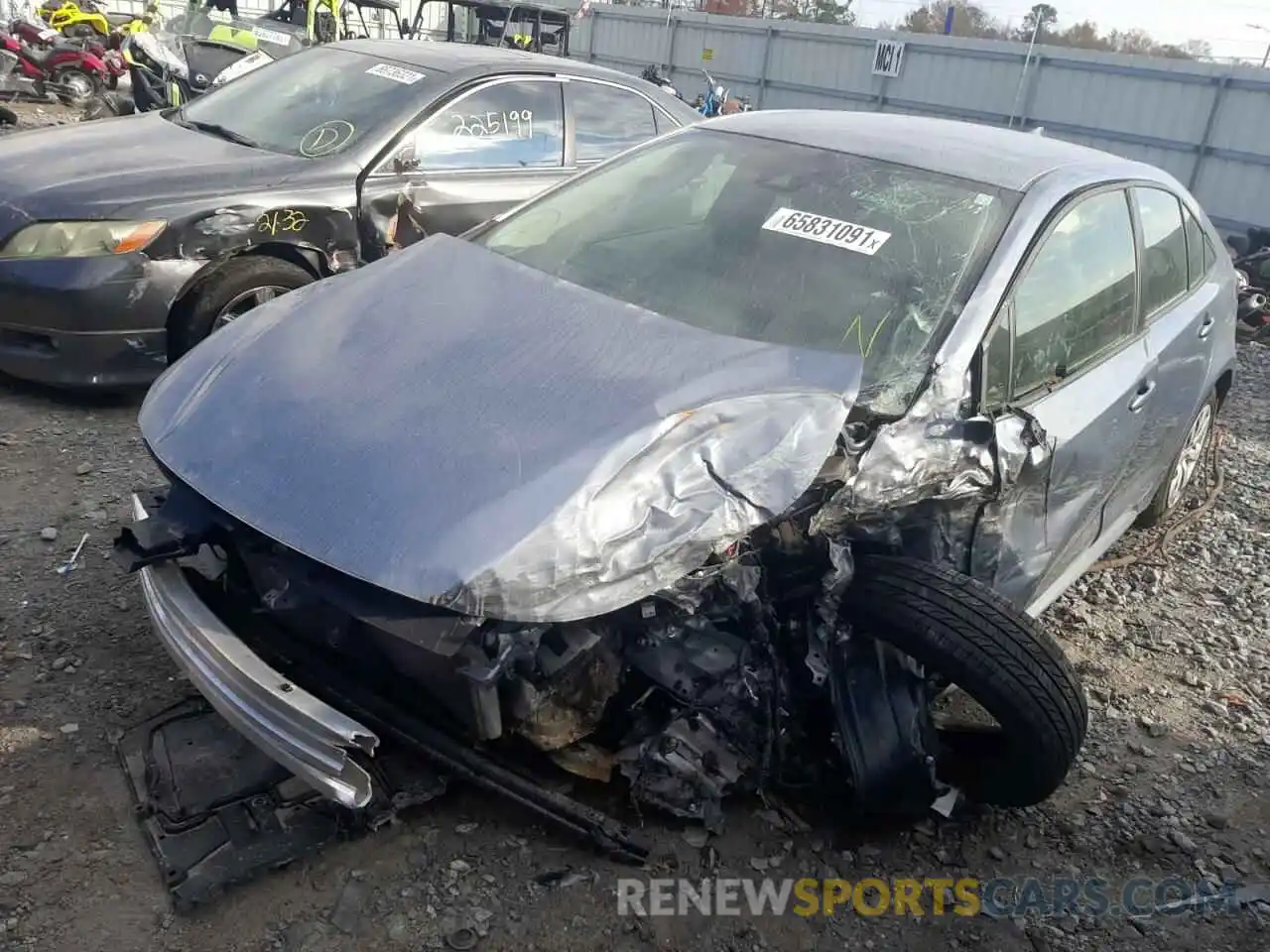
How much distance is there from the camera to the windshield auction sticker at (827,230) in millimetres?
2939

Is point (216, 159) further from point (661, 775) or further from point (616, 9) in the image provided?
point (616, 9)

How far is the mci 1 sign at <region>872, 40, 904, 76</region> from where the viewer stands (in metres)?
16.2

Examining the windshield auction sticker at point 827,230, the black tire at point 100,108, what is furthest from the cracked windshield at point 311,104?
the black tire at point 100,108

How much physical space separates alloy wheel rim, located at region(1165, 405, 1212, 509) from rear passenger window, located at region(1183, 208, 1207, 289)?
0.64 metres

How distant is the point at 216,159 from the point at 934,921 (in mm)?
4222

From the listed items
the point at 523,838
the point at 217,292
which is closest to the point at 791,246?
the point at 523,838

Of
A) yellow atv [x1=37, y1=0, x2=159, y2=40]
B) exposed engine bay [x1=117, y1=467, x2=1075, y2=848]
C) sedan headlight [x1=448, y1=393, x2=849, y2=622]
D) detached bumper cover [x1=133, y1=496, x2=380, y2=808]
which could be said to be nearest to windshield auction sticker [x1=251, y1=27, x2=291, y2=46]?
yellow atv [x1=37, y1=0, x2=159, y2=40]

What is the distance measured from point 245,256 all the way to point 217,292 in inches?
9.8

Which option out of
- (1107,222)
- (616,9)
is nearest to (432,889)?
(1107,222)

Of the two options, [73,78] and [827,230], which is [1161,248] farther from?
[73,78]

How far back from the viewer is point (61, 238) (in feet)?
13.5

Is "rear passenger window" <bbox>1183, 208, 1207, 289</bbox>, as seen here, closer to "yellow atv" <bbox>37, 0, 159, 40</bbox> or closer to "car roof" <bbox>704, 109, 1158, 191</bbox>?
"car roof" <bbox>704, 109, 1158, 191</bbox>

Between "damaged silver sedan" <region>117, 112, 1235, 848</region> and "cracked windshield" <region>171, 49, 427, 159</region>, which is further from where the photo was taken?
"cracked windshield" <region>171, 49, 427, 159</region>

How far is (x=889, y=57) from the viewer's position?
1627cm
